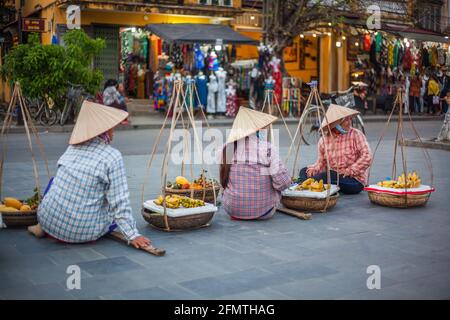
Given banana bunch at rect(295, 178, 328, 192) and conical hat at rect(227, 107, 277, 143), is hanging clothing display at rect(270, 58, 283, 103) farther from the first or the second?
conical hat at rect(227, 107, 277, 143)

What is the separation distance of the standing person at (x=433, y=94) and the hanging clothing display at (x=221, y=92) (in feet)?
30.8

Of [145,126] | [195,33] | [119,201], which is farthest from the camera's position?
[195,33]

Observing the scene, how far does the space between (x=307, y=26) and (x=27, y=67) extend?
404 inches

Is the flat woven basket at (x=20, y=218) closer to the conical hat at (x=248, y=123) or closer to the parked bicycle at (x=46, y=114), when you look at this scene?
the conical hat at (x=248, y=123)

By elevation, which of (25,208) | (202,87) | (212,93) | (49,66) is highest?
(49,66)

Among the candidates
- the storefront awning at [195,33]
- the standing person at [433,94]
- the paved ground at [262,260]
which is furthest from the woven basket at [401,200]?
the standing person at [433,94]

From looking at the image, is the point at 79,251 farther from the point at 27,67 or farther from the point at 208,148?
the point at 27,67

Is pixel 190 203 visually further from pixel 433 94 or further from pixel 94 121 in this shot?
pixel 433 94

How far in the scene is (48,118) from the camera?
17.3m

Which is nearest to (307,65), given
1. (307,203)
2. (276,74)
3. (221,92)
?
(276,74)

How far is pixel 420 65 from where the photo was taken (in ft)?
85.7

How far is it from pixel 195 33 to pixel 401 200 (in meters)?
14.4

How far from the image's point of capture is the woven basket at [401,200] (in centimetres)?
710

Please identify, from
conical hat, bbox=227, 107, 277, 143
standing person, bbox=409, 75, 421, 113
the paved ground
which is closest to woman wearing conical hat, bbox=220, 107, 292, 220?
conical hat, bbox=227, 107, 277, 143
